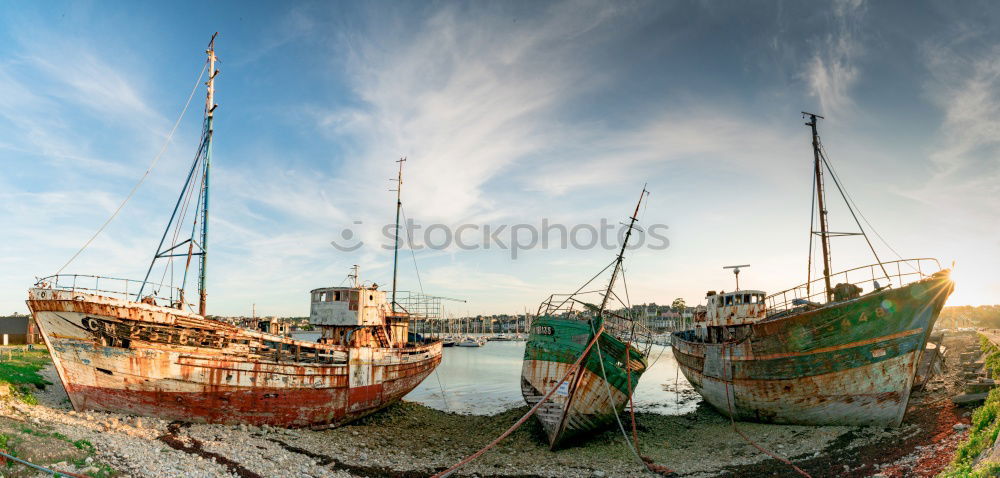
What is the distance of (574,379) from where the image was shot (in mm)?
19281

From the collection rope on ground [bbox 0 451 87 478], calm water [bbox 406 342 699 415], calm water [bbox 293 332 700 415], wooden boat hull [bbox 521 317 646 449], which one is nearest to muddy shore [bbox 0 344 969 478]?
rope on ground [bbox 0 451 87 478]

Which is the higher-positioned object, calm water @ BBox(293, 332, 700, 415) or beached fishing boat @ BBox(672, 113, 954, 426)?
beached fishing boat @ BBox(672, 113, 954, 426)

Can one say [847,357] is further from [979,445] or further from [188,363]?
[188,363]

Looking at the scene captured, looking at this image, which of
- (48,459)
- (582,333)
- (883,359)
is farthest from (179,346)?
(883,359)

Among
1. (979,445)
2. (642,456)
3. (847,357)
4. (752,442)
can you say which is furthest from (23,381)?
(847,357)

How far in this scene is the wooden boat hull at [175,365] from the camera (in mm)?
16766

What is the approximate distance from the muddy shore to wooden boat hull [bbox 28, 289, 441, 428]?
0.64 metres

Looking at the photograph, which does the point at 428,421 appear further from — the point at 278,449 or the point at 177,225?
the point at 177,225

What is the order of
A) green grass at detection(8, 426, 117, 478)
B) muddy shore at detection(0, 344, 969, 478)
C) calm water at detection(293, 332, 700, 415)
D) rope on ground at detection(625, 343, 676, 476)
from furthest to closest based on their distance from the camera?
calm water at detection(293, 332, 700, 415), rope on ground at detection(625, 343, 676, 476), muddy shore at detection(0, 344, 969, 478), green grass at detection(8, 426, 117, 478)

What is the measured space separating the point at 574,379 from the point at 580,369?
18.9 inches

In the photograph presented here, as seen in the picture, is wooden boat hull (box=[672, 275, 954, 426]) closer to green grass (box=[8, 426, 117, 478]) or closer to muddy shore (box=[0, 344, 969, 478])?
muddy shore (box=[0, 344, 969, 478])

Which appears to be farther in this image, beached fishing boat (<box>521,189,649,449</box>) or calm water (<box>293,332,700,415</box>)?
calm water (<box>293,332,700,415</box>)

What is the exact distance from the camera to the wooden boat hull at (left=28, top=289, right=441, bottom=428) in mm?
16766

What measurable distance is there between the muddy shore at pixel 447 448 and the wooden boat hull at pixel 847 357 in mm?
801
